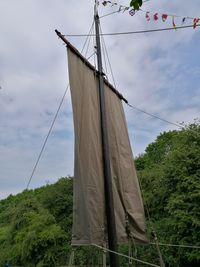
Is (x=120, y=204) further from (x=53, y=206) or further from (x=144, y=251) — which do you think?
(x=53, y=206)

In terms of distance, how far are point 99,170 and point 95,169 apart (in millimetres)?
71

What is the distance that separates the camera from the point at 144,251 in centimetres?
650

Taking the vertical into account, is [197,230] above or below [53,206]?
below

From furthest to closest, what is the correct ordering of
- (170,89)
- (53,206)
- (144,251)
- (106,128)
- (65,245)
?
(53,206)
(65,245)
(170,89)
(144,251)
(106,128)

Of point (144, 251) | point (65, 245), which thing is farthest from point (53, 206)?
point (144, 251)

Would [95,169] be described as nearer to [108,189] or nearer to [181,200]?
[108,189]

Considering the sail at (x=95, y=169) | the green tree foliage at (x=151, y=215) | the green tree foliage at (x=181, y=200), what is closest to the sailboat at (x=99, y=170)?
the sail at (x=95, y=169)

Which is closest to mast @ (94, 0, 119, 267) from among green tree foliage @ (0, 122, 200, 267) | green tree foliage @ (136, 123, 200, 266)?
green tree foliage @ (0, 122, 200, 267)

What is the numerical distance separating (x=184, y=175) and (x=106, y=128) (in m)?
2.68

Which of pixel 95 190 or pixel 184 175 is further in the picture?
pixel 184 175

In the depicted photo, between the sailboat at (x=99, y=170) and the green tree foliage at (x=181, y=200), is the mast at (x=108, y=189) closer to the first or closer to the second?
the sailboat at (x=99, y=170)

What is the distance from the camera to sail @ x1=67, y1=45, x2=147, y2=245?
3.35 m

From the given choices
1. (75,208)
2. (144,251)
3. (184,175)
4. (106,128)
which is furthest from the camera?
(144,251)

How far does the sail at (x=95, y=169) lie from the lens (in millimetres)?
3346
